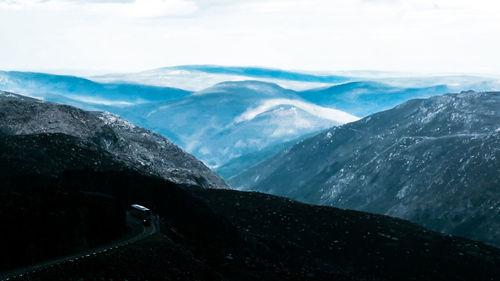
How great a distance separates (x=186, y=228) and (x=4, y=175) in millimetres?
21785

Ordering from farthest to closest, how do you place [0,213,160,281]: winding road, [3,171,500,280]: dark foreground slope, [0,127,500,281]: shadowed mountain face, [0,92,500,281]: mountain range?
[3,171,500,280]: dark foreground slope < [0,127,500,281]: shadowed mountain face < [0,92,500,281]: mountain range < [0,213,160,281]: winding road

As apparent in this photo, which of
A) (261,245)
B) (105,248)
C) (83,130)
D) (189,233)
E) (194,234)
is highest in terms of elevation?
(105,248)

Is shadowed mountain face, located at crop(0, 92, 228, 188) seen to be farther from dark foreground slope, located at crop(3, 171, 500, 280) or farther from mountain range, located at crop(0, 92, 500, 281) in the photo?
dark foreground slope, located at crop(3, 171, 500, 280)

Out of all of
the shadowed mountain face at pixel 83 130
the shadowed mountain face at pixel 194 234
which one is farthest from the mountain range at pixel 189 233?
the shadowed mountain face at pixel 83 130

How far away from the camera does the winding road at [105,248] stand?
41.5 metres

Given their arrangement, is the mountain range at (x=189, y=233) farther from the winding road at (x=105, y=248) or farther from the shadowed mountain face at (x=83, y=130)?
the shadowed mountain face at (x=83, y=130)

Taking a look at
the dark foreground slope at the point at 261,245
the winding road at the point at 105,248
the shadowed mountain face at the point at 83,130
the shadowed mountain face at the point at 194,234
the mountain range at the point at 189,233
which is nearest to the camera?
the winding road at the point at 105,248

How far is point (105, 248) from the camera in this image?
48094 mm

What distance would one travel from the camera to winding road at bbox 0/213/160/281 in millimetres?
41500

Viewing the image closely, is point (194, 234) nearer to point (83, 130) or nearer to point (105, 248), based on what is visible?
point (105, 248)

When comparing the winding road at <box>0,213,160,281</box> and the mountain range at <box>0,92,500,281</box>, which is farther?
the mountain range at <box>0,92,500,281</box>

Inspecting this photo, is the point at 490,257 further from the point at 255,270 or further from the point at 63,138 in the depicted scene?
the point at 63,138

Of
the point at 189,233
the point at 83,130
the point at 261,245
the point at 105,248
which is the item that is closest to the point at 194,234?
the point at 189,233

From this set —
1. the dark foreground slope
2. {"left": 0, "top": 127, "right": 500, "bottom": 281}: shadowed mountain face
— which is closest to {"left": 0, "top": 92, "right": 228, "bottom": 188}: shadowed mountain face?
{"left": 0, "top": 127, "right": 500, "bottom": 281}: shadowed mountain face
